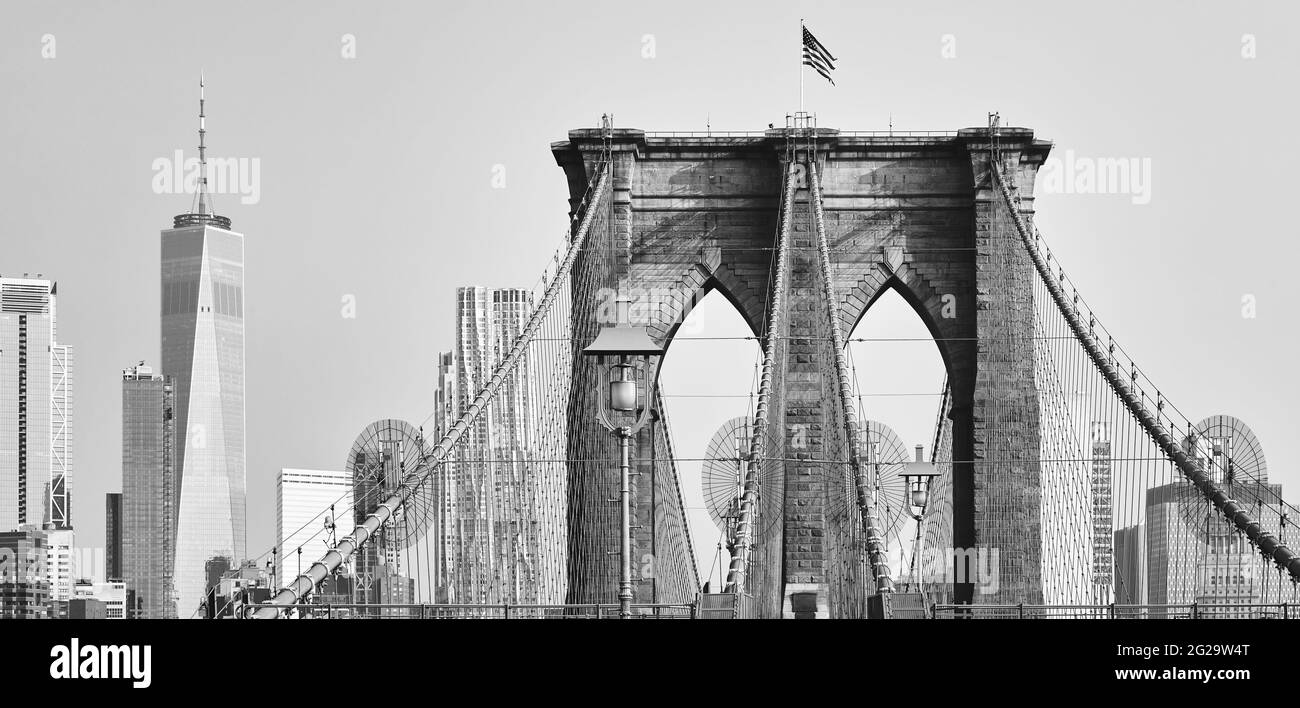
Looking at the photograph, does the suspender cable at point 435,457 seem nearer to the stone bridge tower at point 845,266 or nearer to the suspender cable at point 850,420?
the stone bridge tower at point 845,266

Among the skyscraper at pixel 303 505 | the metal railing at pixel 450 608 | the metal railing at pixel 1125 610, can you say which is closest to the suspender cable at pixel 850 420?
the metal railing at pixel 1125 610

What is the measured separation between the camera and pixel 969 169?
55.0 meters

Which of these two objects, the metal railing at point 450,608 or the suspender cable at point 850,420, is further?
the suspender cable at point 850,420

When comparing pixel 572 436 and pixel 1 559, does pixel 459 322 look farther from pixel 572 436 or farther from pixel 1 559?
pixel 572 436

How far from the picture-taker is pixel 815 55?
184 ft

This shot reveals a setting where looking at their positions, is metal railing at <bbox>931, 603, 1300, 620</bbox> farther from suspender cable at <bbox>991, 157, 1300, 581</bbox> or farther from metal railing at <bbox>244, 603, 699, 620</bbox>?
metal railing at <bbox>244, 603, 699, 620</bbox>

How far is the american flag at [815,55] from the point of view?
183 ft

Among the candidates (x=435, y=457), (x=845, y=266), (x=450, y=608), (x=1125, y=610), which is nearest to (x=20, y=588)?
(x=845, y=266)

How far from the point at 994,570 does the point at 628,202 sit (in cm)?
1288

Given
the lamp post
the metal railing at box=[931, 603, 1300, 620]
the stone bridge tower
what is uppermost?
the stone bridge tower

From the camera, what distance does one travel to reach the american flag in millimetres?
55875

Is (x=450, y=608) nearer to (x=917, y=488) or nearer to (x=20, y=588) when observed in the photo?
(x=917, y=488)

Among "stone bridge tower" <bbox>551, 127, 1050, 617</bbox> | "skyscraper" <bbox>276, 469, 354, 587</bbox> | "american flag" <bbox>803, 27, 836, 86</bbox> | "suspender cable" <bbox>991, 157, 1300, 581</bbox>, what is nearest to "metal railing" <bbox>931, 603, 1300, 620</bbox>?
"suspender cable" <bbox>991, 157, 1300, 581</bbox>

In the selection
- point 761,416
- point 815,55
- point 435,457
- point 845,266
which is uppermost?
point 815,55
